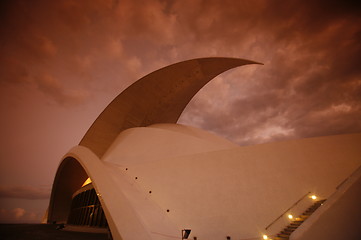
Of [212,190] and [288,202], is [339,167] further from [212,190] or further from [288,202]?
[212,190]

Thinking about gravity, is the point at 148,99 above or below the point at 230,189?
above

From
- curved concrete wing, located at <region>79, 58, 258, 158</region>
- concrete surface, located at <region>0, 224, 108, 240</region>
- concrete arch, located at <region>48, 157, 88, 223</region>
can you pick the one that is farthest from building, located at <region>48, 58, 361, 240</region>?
concrete arch, located at <region>48, 157, 88, 223</region>

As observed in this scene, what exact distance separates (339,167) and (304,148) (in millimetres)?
1029

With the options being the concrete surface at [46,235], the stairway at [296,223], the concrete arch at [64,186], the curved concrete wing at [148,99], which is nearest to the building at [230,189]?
the stairway at [296,223]

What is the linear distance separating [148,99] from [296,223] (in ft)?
32.7

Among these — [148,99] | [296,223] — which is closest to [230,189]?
[296,223]

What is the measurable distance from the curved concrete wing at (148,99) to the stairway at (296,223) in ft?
27.1

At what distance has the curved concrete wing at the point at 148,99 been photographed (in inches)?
461

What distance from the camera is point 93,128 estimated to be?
41.3ft

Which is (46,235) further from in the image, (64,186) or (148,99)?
(64,186)

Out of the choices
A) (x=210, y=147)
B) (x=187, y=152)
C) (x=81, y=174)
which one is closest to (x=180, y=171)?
(x=187, y=152)

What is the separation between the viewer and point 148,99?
12539 millimetres

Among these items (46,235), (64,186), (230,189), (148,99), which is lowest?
(46,235)

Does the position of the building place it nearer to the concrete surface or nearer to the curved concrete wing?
the concrete surface
